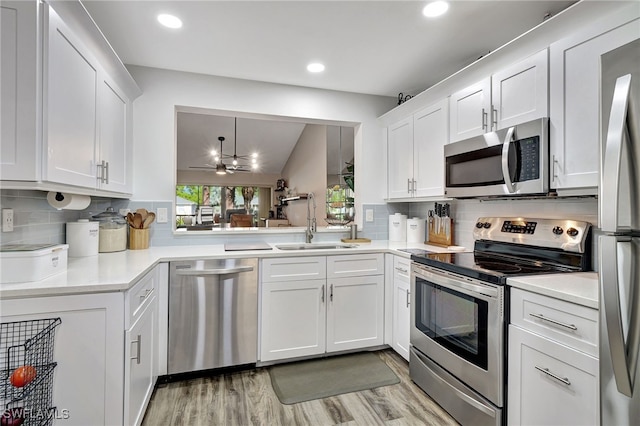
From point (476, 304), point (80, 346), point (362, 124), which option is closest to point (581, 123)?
point (476, 304)

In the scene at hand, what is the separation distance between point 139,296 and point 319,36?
A: 1.97m

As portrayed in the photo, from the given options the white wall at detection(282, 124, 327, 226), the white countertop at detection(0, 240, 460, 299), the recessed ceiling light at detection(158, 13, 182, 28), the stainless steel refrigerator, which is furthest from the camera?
the white wall at detection(282, 124, 327, 226)

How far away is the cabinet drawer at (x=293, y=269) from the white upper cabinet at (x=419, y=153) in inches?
42.0

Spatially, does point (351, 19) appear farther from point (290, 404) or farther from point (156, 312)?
point (290, 404)

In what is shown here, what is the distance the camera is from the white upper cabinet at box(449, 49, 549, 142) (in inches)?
69.7

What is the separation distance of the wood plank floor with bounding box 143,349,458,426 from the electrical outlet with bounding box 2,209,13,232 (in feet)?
4.20

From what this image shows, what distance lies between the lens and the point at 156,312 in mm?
2162

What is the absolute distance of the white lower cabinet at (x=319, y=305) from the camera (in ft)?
8.11

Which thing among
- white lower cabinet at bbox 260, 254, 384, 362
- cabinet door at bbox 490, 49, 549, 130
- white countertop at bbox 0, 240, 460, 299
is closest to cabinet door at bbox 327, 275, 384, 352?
white lower cabinet at bbox 260, 254, 384, 362

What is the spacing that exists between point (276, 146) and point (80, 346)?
6.63 metres

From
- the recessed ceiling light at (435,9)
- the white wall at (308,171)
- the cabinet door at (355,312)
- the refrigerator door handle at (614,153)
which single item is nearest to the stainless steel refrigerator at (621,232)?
the refrigerator door handle at (614,153)

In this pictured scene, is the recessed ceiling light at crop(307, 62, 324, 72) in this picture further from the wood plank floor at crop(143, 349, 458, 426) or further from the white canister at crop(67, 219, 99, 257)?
the wood plank floor at crop(143, 349, 458, 426)

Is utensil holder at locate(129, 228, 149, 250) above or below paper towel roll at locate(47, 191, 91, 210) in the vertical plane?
below

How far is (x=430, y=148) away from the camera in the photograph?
2.68 meters
